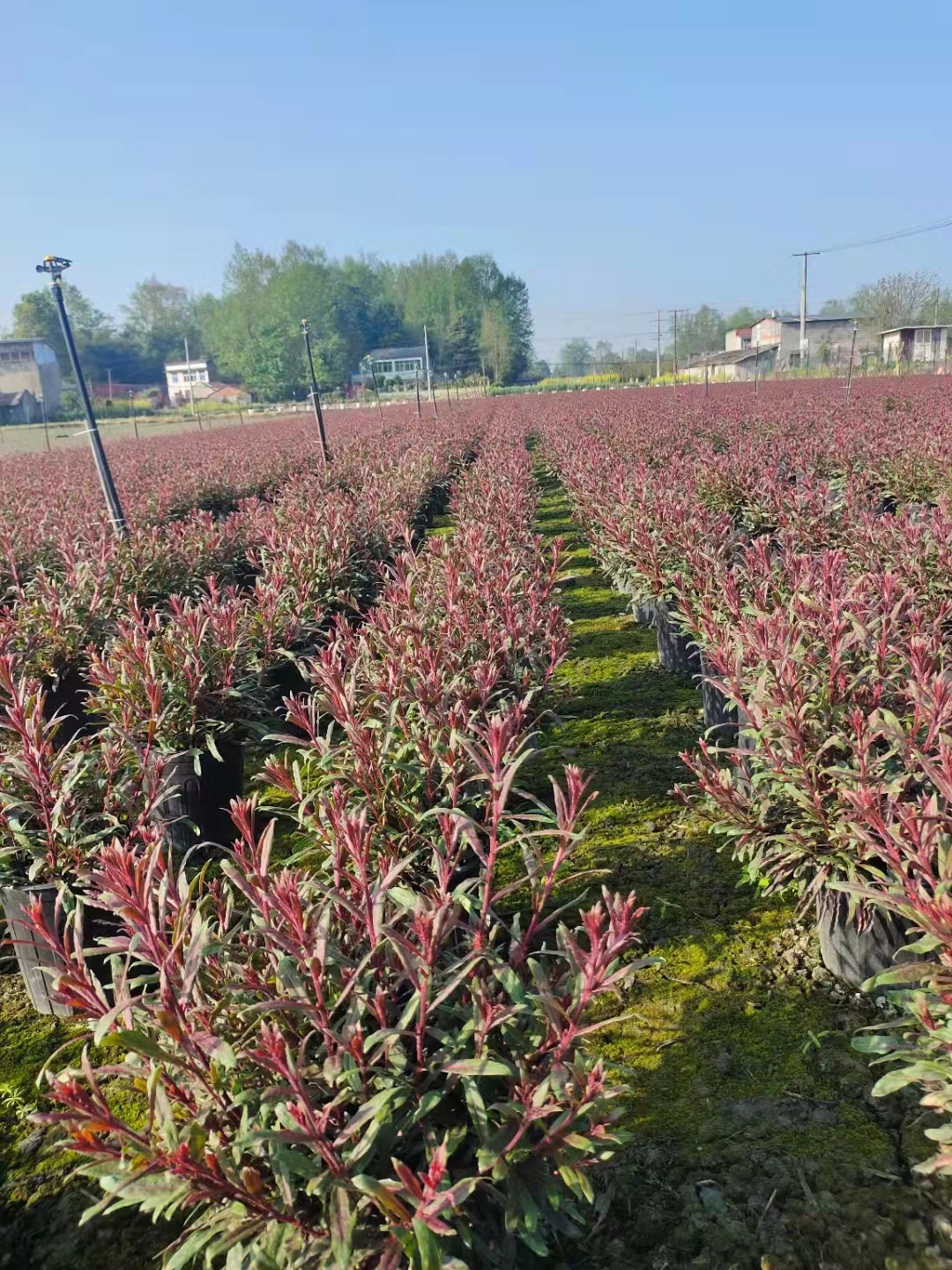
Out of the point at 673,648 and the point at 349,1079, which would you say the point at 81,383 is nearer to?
the point at 673,648

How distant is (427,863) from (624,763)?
A: 2.01 m

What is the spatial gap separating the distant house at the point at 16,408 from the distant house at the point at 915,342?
57.2 metres

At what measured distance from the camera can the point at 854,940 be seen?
2473 millimetres

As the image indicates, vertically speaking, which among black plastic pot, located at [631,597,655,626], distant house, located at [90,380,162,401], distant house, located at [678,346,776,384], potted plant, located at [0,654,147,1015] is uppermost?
distant house, located at [90,380,162,401]

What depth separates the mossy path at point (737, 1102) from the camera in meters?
1.78

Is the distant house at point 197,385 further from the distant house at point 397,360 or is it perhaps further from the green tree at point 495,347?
the green tree at point 495,347

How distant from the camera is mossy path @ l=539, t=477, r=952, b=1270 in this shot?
1775 millimetres

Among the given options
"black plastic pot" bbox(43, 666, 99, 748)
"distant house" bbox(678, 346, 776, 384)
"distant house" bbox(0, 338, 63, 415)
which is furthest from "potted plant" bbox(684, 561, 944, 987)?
"distant house" bbox(0, 338, 63, 415)

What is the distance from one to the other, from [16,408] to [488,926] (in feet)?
215

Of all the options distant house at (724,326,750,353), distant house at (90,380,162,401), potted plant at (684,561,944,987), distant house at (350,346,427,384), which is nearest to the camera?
potted plant at (684,561,944,987)

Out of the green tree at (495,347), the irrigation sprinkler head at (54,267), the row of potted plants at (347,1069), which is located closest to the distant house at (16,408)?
the green tree at (495,347)

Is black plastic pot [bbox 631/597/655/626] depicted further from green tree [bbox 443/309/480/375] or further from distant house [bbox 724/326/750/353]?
green tree [bbox 443/309/480/375]

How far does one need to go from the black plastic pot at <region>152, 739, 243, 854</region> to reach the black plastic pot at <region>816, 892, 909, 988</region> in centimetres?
253

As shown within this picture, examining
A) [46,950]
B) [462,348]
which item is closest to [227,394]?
[462,348]
